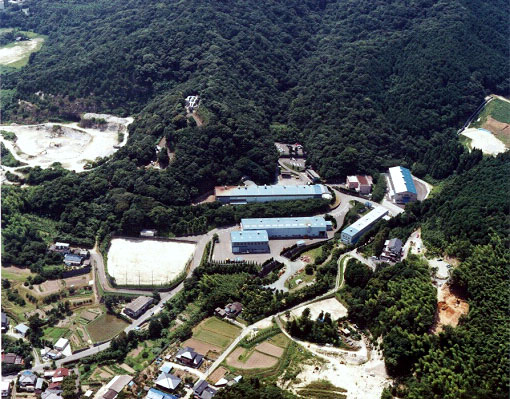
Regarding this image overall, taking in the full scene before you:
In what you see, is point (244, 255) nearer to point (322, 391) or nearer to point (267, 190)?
point (267, 190)

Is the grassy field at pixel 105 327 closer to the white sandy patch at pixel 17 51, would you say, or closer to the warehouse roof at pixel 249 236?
the warehouse roof at pixel 249 236

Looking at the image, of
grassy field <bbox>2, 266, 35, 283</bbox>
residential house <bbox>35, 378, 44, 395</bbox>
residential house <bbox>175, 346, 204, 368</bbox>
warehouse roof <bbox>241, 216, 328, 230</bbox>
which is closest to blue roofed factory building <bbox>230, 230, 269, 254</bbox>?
warehouse roof <bbox>241, 216, 328, 230</bbox>

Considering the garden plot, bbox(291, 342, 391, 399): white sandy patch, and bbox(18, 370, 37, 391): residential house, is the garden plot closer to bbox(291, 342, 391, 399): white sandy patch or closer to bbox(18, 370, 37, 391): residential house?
bbox(18, 370, 37, 391): residential house

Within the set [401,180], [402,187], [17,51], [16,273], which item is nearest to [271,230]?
[402,187]

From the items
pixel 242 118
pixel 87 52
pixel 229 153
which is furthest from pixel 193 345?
Answer: pixel 87 52

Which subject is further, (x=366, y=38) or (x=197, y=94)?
(x=366, y=38)

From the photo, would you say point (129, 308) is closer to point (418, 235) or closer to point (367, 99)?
point (418, 235)

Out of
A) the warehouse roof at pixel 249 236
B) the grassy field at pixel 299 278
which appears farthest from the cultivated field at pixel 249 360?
→ the warehouse roof at pixel 249 236
